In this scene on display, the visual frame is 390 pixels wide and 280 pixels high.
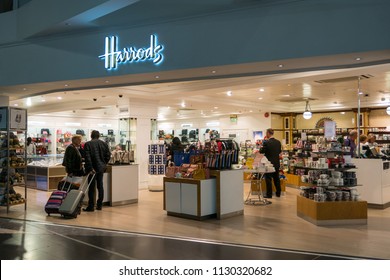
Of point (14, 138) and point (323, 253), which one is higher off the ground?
point (14, 138)

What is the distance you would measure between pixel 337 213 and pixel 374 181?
7.02 feet

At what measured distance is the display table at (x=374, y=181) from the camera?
7973 millimetres

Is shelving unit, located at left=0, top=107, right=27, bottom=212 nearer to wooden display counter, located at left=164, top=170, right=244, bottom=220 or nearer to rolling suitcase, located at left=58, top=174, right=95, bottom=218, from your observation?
rolling suitcase, located at left=58, top=174, right=95, bottom=218

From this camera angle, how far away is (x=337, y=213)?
648 centimetres

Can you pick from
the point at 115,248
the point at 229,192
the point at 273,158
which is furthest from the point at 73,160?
the point at 273,158

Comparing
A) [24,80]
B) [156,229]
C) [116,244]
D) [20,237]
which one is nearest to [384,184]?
[156,229]

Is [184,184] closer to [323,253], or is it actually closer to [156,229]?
[156,229]

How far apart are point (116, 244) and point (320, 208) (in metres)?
3.56

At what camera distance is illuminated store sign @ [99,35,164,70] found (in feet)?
21.2

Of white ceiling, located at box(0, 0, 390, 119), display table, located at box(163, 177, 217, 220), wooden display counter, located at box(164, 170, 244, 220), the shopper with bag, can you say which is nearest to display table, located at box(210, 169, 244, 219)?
wooden display counter, located at box(164, 170, 244, 220)

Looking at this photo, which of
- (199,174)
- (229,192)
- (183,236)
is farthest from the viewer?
(229,192)

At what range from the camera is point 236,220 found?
22.4ft

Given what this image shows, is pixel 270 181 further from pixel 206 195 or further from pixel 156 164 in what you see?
pixel 156 164

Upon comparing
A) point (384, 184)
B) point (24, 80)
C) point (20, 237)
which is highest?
point (24, 80)
